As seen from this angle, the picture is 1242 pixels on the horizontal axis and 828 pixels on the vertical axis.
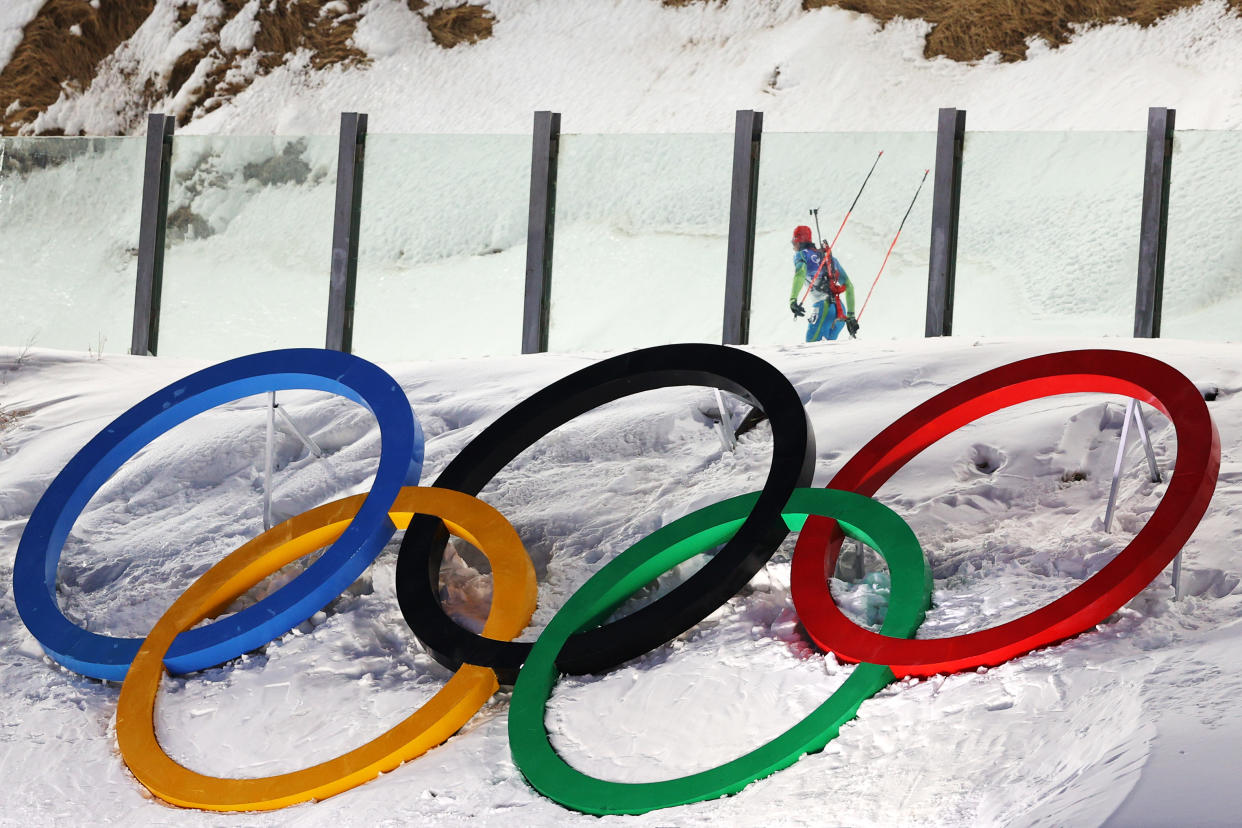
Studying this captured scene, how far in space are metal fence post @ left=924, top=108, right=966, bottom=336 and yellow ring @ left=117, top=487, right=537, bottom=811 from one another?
3.94m

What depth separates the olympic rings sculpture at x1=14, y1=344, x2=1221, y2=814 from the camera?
4441 mm

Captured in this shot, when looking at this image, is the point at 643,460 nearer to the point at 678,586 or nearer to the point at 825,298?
the point at 678,586

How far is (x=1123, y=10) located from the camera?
20188 mm

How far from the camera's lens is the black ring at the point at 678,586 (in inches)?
196

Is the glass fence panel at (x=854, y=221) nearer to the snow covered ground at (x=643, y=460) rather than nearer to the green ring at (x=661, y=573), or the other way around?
the snow covered ground at (x=643, y=460)

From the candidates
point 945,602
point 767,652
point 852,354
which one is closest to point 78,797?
point 767,652

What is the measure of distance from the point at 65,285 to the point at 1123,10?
16.0 meters

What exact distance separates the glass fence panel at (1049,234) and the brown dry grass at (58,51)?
1904 centimetres

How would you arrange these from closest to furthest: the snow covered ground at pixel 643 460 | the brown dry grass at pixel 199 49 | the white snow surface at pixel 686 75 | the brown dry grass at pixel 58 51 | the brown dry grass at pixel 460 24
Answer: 1. the snow covered ground at pixel 643 460
2. the white snow surface at pixel 686 75
3. the brown dry grass at pixel 58 51
4. the brown dry grass at pixel 199 49
5. the brown dry grass at pixel 460 24

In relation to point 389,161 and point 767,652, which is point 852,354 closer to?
point 767,652

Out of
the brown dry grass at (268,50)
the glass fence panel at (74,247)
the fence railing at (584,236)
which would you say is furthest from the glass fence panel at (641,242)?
the brown dry grass at (268,50)

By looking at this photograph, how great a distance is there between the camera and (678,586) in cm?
Answer: 517

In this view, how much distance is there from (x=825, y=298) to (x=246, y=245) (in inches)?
163

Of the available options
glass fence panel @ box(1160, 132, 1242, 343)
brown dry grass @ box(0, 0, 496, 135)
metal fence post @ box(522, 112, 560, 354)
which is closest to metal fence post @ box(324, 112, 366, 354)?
metal fence post @ box(522, 112, 560, 354)
